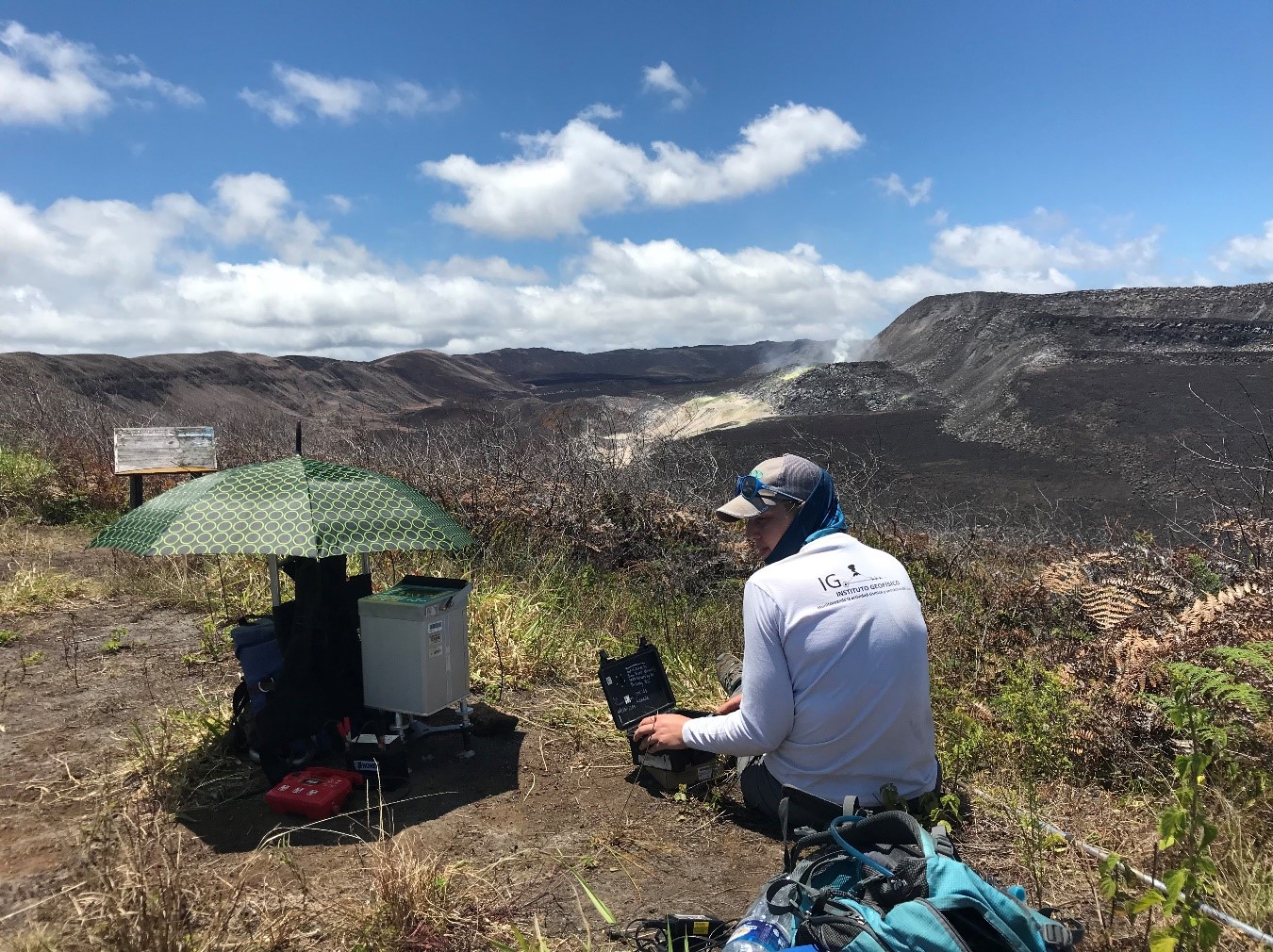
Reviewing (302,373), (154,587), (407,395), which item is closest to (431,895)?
(154,587)

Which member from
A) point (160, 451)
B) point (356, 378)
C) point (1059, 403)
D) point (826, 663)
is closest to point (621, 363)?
point (356, 378)

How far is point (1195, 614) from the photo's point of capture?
412 cm

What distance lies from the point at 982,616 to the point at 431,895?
15.4 feet

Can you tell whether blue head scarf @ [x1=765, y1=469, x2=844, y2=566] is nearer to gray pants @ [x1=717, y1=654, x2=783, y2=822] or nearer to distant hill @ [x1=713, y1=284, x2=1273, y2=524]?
gray pants @ [x1=717, y1=654, x2=783, y2=822]

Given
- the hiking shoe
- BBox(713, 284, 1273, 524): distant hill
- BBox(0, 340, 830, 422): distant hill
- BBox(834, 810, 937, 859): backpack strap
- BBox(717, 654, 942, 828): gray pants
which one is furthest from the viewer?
BBox(0, 340, 830, 422): distant hill

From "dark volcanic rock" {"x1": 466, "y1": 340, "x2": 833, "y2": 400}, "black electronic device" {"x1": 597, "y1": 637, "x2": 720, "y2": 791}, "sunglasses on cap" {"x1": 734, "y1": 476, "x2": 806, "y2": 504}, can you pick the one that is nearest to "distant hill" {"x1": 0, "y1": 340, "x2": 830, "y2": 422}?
"dark volcanic rock" {"x1": 466, "y1": 340, "x2": 833, "y2": 400}

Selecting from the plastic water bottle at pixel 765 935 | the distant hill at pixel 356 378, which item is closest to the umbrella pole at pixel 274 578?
the plastic water bottle at pixel 765 935

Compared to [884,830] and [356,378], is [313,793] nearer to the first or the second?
[884,830]

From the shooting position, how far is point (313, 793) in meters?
3.66

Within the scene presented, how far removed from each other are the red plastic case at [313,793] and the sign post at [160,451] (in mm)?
6123

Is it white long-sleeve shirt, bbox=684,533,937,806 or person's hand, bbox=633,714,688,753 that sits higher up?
white long-sleeve shirt, bbox=684,533,937,806

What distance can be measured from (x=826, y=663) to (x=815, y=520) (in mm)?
537

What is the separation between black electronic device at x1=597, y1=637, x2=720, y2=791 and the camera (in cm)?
385

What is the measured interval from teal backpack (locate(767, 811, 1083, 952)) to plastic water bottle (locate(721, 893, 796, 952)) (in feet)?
0.07
